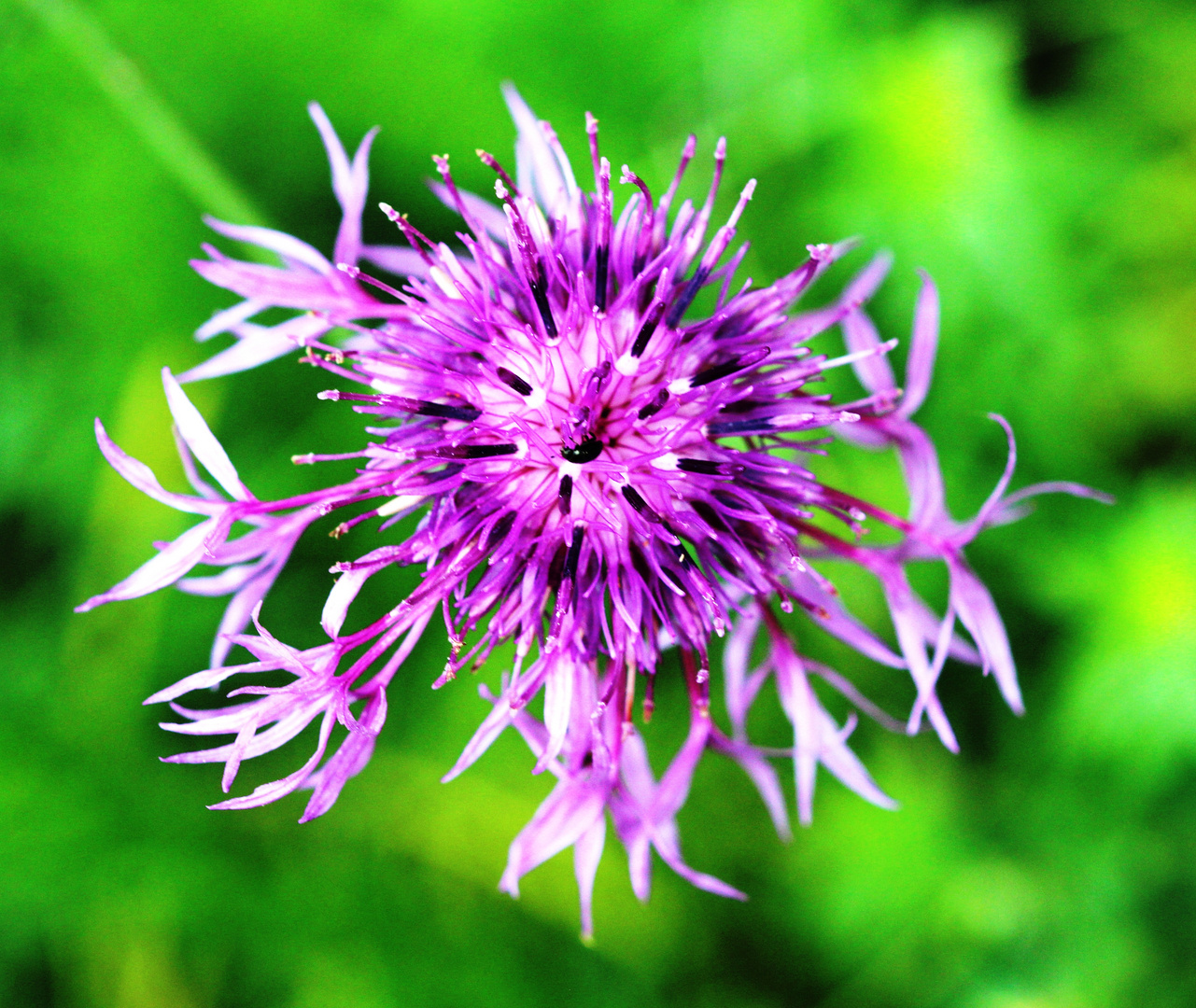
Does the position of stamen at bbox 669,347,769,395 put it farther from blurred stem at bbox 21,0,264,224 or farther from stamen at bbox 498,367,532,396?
blurred stem at bbox 21,0,264,224

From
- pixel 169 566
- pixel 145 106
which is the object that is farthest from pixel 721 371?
pixel 145 106

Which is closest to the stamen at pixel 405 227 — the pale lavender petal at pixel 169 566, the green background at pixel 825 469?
the pale lavender petal at pixel 169 566

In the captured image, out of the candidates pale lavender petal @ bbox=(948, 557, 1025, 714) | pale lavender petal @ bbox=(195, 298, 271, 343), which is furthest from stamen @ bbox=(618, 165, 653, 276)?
pale lavender petal @ bbox=(948, 557, 1025, 714)

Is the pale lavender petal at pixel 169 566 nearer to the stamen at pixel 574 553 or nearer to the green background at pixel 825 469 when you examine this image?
the stamen at pixel 574 553

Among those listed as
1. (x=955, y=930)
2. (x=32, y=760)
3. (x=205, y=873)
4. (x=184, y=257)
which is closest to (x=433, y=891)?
(x=205, y=873)

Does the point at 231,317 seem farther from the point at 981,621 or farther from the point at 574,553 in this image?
the point at 981,621

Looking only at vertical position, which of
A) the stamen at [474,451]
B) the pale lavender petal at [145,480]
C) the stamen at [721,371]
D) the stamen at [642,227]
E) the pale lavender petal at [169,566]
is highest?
the stamen at [642,227]
